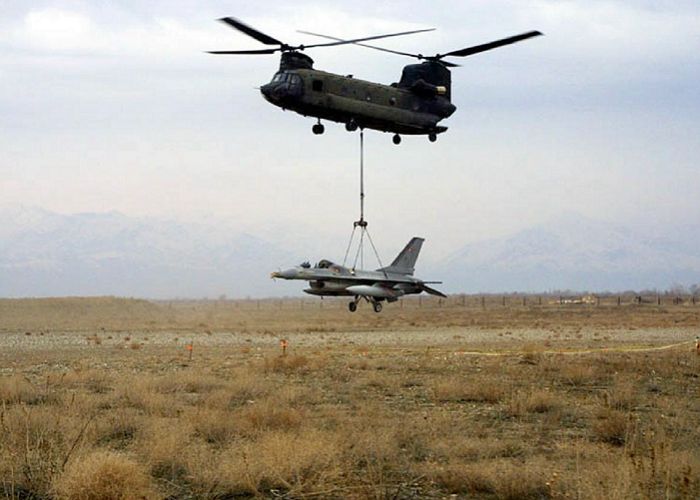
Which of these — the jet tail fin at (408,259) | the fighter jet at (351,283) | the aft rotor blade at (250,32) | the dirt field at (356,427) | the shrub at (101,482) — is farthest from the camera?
the jet tail fin at (408,259)

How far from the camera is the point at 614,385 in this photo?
24.3 metres

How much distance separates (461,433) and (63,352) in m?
28.7

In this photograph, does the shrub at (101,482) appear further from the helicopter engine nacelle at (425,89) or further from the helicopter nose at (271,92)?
the helicopter engine nacelle at (425,89)

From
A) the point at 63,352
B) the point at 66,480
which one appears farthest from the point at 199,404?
the point at 63,352

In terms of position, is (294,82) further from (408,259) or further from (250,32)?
(408,259)

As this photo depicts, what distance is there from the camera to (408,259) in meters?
50.2

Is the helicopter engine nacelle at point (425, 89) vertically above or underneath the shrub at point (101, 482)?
above

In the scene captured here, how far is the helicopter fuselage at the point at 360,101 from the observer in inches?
1053

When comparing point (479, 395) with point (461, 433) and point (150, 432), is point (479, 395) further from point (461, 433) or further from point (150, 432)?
point (150, 432)

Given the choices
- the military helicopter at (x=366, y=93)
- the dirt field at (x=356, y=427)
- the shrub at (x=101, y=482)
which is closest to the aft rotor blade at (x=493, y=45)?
the military helicopter at (x=366, y=93)

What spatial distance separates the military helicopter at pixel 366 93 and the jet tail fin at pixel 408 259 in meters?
19.6

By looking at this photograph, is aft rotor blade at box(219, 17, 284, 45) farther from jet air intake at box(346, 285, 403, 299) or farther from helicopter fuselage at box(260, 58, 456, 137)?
jet air intake at box(346, 285, 403, 299)

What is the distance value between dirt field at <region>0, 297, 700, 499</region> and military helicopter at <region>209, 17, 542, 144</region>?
8.01 meters

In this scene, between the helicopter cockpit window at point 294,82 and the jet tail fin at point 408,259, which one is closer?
the helicopter cockpit window at point 294,82
